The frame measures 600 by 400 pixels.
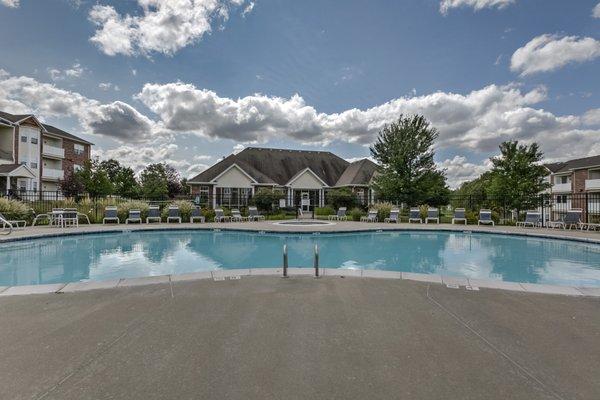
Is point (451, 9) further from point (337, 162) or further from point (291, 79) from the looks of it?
point (337, 162)

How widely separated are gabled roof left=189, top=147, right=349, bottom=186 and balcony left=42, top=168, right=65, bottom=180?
734 inches

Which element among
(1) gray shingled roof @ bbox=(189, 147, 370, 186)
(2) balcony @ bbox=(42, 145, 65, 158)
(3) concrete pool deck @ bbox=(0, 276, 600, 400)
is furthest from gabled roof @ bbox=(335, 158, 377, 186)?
(2) balcony @ bbox=(42, 145, 65, 158)

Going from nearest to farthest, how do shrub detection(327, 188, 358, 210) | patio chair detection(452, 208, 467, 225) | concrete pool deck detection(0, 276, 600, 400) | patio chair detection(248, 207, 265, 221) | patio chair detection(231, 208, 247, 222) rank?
concrete pool deck detection(0, 276, 600, 400)
patio chair detection(452, 208, 467, 225)
patio chair detection(231, 208, 247, 222)
patio chair detection(248, 207, 265, 221)
shrub detection(327, 188, 358, 210)

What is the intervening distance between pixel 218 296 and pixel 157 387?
2.21 metres

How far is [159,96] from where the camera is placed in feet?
61.4

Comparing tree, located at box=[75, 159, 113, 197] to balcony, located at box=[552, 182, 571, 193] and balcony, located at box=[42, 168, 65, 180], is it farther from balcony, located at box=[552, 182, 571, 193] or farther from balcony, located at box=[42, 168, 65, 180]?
balcony, located at box=[552, 182, 571, 193]

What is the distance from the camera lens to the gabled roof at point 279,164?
30766 millimetres

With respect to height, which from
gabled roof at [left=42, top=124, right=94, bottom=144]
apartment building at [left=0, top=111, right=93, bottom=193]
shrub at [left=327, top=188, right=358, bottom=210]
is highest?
gabled roof at [left=42, top=124, right=94, bottom=144]

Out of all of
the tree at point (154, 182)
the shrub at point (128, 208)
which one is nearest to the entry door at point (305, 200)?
the shrub at point (128, 208)

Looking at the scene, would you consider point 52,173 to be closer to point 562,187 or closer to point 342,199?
point 342,199

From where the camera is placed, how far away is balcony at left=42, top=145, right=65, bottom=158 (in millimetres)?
34184

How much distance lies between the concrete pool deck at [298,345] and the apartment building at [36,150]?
2950 centimetres

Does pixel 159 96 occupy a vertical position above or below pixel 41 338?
above

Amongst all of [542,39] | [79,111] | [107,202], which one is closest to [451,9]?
[542,39]
